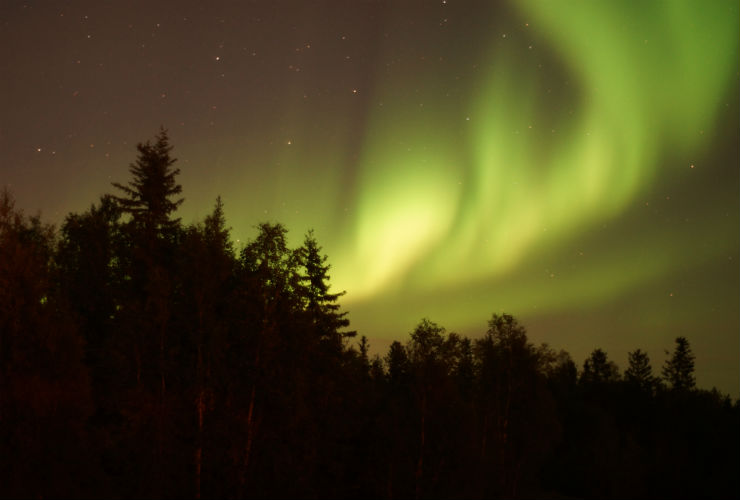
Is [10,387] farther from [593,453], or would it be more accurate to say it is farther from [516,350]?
[593,453]

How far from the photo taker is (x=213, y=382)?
90.7 ft

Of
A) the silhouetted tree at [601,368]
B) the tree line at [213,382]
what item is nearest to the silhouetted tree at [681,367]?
the silhouetted tree at [601,368]

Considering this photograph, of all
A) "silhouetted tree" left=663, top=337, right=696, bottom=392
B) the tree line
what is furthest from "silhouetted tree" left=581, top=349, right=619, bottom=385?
the tree line

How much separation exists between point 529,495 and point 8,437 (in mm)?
40198

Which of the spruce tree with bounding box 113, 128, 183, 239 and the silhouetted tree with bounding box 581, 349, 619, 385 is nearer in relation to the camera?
the spruce tree with bounding box 113, 128, 183, 239

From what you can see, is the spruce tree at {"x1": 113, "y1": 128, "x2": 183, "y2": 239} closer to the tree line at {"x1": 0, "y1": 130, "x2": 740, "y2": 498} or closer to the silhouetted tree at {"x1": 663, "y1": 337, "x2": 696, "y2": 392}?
the tree line at {"x1": 0, "y1": 130, "x2": 740, "y2": 498}

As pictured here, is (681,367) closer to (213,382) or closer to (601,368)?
(601,368)

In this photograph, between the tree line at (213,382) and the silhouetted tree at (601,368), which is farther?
the silhouetted tree at (601,368)

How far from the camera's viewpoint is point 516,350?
45.1 metres

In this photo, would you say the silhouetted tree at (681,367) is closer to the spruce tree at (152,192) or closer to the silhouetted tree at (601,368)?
the silhouetted tree at (601,368)

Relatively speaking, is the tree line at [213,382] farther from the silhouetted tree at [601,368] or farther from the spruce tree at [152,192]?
the silhouetted tree at [601,368]

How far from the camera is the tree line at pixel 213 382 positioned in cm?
2439

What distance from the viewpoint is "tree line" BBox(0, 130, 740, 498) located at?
80.0ft

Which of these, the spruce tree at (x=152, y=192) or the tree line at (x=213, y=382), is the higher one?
the spruce tree at (x=152, y=192)
